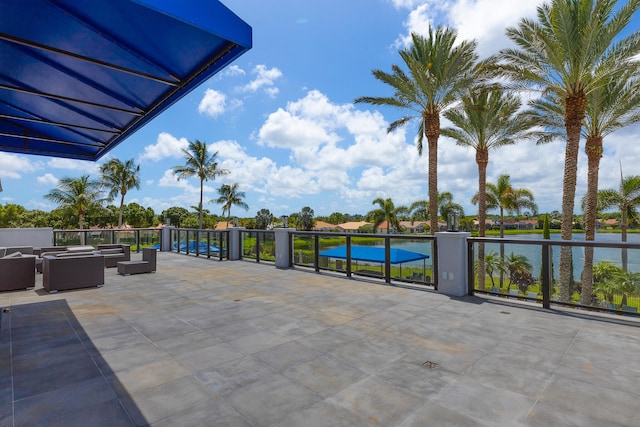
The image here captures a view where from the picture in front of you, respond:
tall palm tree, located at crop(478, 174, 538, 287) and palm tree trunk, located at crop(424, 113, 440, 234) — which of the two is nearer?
palm tree trunk, located at crop(424, 113, 440, 234)

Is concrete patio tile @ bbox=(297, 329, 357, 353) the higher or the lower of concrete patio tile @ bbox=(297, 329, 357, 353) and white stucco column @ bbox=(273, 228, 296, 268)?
the lower

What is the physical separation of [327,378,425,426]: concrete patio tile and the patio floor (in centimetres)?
1

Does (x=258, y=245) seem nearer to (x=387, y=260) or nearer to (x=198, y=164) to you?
(x=387, y=260)

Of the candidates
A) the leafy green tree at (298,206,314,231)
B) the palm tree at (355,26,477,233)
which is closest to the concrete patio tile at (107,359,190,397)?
the palm tree at (355,26,477,233)

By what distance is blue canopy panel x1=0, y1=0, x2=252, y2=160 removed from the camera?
2.99 m

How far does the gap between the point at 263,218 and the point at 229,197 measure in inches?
590

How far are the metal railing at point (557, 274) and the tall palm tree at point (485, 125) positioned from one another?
10.1 m

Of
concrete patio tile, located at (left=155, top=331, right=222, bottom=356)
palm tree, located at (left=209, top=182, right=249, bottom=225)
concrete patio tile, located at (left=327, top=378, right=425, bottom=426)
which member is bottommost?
concrete patio tile, located at (left=155, top=331, right=222, bottom=356)

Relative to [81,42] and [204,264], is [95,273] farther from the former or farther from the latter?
[81,42]

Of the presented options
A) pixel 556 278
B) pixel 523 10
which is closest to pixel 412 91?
pixel 523 10

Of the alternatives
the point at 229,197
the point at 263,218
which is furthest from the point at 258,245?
the point at 263,218

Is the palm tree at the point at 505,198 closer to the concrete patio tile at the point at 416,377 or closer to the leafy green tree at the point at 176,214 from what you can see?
the concrete patio tile at the point at 416,377

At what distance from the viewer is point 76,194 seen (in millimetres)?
29906

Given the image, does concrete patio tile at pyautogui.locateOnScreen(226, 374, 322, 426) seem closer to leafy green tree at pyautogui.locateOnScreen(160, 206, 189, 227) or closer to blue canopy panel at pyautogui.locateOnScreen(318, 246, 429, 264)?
blue canopy panel at pyautogui.locateOnScreen(318, 246, 429, 264)
